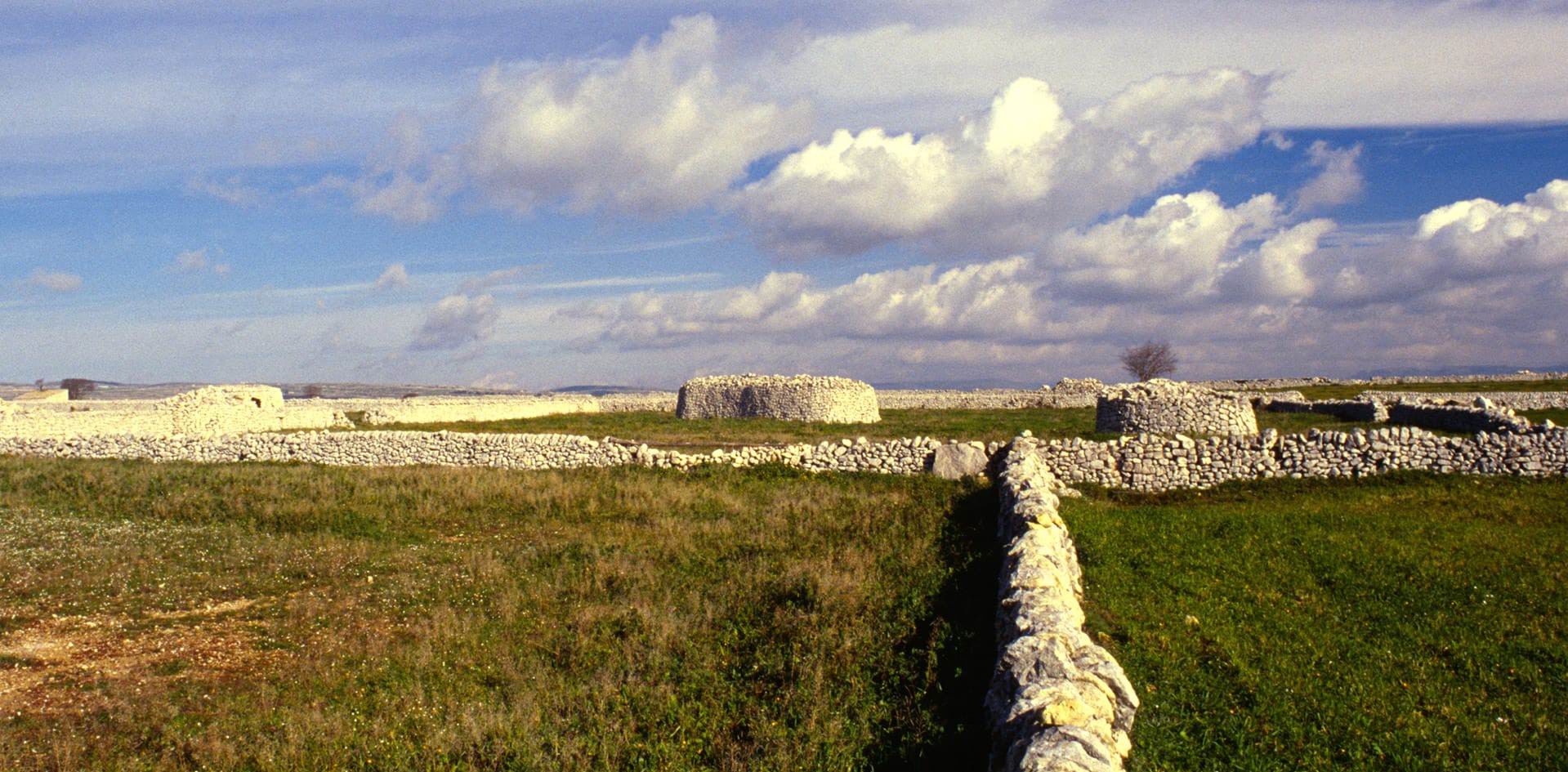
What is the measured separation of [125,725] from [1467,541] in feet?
56.2

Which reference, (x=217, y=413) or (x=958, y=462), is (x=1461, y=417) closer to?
(x=958, y=462)

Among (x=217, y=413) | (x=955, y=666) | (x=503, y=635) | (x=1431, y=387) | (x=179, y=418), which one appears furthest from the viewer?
(x=1431, y=387)

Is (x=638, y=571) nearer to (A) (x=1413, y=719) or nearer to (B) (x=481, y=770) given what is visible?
(B) (x=481, y=770)

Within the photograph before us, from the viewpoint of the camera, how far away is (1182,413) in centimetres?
2777

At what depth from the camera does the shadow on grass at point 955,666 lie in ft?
22.3

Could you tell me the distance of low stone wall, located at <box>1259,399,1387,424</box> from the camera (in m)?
32.0

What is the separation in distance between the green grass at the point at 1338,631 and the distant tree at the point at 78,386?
10098 centimetres

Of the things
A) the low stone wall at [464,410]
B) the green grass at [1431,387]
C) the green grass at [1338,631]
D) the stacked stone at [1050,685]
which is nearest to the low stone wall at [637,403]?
the low stone wall at [464,410]

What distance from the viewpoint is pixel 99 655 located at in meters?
10.3

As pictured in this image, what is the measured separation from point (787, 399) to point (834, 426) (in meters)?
6.05

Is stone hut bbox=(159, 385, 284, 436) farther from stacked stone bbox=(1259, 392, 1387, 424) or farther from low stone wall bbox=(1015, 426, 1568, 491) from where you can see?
stacked stone bbox=(1259, 392, 1387, 424)

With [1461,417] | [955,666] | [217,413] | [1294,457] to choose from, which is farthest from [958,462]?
[217,413]

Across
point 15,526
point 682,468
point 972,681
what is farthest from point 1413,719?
point 15,526

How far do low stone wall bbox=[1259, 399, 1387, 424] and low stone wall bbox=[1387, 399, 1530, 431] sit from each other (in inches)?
19.9
